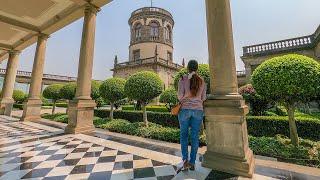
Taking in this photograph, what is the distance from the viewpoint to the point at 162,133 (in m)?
7.38

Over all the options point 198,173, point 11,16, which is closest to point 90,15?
point 11,16

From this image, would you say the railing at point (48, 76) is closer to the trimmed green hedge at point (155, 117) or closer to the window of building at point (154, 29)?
the window of building at point (154, 29)

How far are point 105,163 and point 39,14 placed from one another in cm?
1093

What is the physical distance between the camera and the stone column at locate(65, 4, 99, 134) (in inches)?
312

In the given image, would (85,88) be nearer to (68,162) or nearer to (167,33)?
(68,162)

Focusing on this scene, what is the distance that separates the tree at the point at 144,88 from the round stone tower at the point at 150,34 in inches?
824

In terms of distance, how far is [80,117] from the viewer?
7.93m

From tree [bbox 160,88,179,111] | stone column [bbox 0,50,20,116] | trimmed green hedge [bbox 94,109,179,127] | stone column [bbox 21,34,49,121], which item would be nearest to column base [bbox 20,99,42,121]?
stone column [bbox 21,34,49,121]

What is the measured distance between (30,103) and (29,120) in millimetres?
1114

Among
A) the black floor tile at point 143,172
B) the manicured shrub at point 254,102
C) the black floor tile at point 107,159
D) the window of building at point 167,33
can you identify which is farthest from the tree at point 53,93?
the window of building at point 167,33

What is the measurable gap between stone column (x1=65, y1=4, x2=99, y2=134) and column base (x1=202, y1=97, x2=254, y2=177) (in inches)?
234

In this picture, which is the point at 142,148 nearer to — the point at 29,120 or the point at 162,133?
the point at 162,133

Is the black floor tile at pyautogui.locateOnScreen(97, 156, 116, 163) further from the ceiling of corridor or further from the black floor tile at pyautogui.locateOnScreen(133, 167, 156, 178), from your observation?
the ceiling of corridor

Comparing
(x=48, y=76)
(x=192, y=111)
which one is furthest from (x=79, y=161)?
(x=48, y=76)
